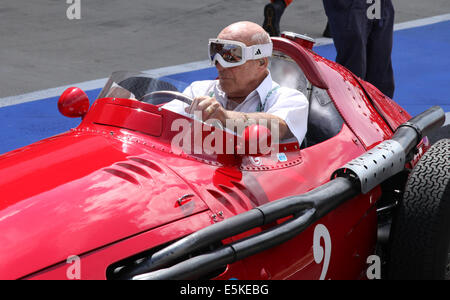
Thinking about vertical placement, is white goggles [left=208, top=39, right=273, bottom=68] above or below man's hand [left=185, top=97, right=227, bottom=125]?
above

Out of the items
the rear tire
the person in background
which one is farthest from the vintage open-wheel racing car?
the person in background

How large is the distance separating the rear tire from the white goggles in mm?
973

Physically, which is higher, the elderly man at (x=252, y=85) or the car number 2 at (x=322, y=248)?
the elderly man at (x=252, y=85)

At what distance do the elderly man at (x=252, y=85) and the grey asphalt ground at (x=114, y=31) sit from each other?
4.19 m

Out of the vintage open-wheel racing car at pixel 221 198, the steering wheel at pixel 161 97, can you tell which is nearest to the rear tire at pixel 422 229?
the vintage open-wheel racing car at pixel 221 198

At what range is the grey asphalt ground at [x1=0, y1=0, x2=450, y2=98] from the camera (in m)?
7.78

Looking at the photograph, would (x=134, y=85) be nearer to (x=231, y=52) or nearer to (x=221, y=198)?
(x=231, y=52)

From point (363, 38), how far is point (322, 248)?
301 cm

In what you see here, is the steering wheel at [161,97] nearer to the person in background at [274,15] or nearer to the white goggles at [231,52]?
the white goggles at [231,52]

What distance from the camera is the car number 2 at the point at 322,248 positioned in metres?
2.88

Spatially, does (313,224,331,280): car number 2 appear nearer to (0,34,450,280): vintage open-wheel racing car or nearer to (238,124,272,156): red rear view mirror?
(0,34,450,280): vintage open-wheel racing car

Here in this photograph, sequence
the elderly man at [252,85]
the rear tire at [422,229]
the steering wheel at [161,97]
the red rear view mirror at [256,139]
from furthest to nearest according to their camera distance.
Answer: the elderly man at [252,85] → the rear tire at [422,229] → the steering wheel at [161,97] → the red rear view mirror at [256,139]

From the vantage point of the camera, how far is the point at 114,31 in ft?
30.4
